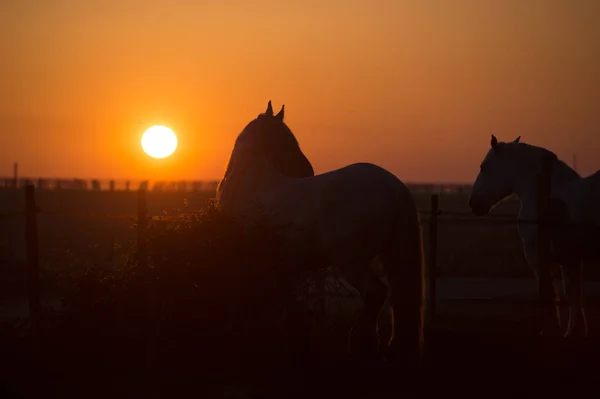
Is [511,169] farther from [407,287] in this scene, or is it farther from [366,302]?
[366,302]


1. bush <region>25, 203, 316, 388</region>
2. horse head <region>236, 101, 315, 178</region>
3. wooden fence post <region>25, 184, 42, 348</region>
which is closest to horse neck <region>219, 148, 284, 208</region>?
horse head <region>236, 101, 315, 178</region>

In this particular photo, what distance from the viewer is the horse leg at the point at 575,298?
9.93m

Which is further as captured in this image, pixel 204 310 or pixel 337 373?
pixel 204 310

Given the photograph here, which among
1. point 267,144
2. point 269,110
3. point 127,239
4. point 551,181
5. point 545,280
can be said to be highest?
point 269,110

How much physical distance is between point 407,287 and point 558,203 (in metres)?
3.72

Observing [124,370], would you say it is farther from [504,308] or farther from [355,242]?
[504,308]

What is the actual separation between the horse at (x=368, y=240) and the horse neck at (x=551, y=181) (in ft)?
11.1

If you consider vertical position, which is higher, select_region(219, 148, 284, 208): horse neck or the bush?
select_region(219, 148, 284, 208): horse neck

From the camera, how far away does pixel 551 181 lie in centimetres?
1039

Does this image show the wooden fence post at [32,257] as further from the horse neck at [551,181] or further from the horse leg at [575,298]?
the horse leg at [575,298]

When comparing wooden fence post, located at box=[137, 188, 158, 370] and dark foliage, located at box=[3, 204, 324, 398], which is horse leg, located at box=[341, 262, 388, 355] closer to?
dark foliage, located at box=[3, 204, 324, 398]

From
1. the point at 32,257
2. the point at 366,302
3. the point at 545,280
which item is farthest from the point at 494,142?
the point at 32,257

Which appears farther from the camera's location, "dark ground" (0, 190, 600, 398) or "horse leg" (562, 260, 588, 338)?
"horse leg" (562, 260, 588, 338)

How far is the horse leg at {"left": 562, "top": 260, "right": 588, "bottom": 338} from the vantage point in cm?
993
